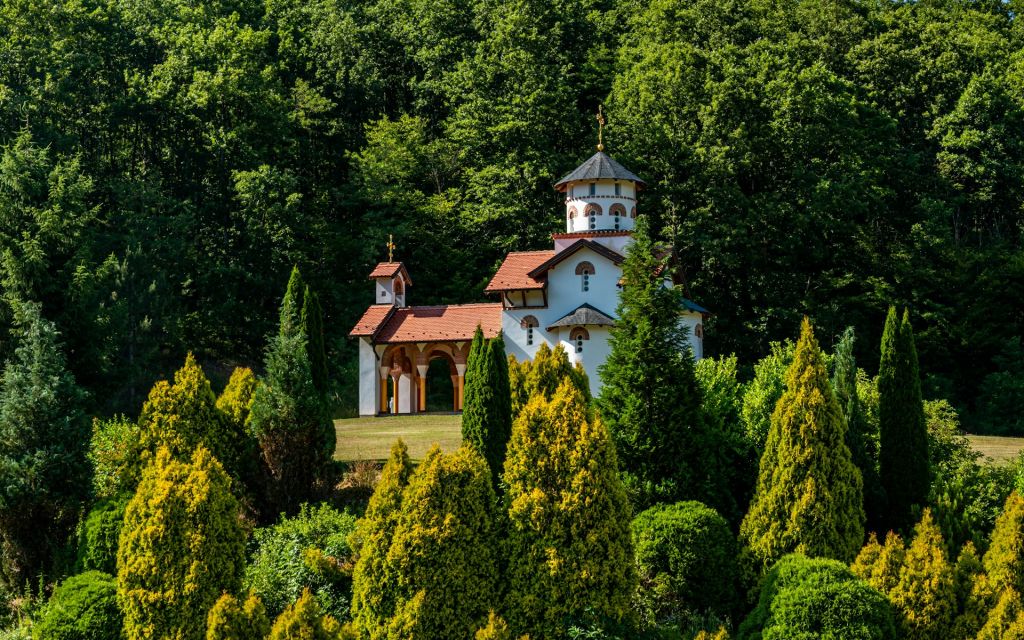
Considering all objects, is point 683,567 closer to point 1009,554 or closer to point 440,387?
point 1009,554

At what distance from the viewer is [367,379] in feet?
148

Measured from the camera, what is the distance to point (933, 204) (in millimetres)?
49750

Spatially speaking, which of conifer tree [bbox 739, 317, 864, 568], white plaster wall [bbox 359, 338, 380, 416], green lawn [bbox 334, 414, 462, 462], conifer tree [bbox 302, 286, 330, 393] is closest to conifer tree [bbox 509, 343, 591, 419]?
conifer tree [bbox 739, 317, 864, 568]

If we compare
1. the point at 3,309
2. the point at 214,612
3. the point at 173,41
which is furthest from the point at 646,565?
the point at 173,41

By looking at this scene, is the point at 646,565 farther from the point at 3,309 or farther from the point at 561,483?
the point at 3,309

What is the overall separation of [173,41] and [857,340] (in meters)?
35.9

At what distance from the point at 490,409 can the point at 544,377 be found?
1352mm

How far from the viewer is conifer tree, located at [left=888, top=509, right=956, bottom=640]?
19.6 metres

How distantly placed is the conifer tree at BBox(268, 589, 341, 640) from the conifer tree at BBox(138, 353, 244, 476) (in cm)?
739

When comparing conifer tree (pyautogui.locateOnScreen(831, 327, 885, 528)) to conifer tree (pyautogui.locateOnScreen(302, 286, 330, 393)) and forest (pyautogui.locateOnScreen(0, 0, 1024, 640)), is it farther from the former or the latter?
conifer tree (pyautogui.locateOnScreen(302, 286, 330, 393))

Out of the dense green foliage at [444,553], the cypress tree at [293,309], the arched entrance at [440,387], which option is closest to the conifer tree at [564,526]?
the dense green foliage at [444,553]

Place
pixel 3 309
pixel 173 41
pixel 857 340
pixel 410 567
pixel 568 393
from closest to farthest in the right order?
pixel 410 567
pixel 568 393
pixel 3 309
pixel 857 340
pixel 173 41

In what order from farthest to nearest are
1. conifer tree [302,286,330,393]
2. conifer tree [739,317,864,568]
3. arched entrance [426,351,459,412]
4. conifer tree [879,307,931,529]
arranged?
arched entrance [426,351,459,412] < conifer tree [302,286,330,393] < conifer tree [879,307,931,529] < conifer tree [739,317,864,568]

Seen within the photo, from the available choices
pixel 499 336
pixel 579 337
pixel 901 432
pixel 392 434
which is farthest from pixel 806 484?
pixel 579 337
